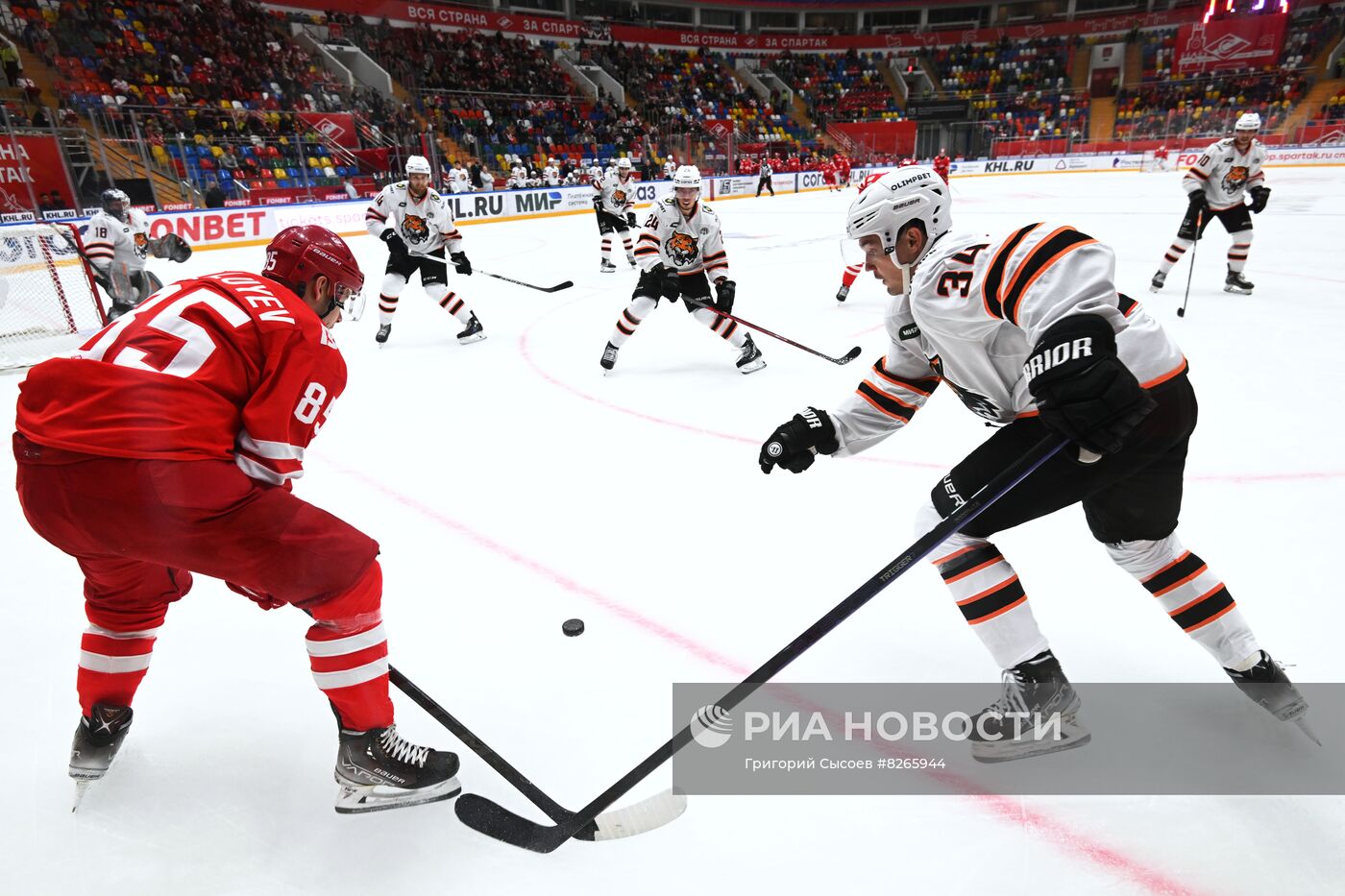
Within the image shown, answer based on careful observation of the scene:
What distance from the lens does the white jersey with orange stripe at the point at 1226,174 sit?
5.84 metres

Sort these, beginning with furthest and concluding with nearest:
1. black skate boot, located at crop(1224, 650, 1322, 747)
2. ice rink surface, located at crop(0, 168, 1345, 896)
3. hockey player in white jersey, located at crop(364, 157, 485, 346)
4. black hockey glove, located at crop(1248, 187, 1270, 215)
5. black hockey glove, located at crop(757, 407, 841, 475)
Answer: black hockey glove, located at crop(1248, 187, 1270, 215) → hockey player in white jersey, located at crop(364, 157, 485, 346) → black hockey glove, located at crop(757, 407, 841, 475) → black skate boot, located at crop(1224, 650, 1322, 747) → ice rink surface, located at crop(0, 168, 1345, 896)

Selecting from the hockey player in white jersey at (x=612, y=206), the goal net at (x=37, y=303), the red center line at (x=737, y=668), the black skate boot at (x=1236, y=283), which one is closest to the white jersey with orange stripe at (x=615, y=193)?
the hockey player in white jersey at (x=612, y=206)

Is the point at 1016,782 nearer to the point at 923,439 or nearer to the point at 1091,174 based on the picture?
the point at 923,439

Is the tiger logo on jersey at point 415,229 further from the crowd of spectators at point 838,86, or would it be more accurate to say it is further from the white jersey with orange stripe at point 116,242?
the crowd of spectators at point 838,86

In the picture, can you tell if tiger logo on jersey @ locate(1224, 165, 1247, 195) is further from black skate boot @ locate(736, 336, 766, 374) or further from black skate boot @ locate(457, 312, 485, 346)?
black skate boot @ locate(457, 312, 485, 346)


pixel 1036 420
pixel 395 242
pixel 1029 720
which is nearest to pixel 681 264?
pixel 395 242

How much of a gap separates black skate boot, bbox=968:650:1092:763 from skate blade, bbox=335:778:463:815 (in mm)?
1219

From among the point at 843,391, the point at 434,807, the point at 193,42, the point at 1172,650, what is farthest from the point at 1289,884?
the point at 193,42

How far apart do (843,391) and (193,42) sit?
18751 mm

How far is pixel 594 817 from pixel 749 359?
358cm

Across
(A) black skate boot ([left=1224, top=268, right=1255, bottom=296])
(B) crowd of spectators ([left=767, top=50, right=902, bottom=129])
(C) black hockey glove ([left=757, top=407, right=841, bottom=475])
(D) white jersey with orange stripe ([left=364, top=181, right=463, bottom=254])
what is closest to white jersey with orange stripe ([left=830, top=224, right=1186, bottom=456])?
(C) black hockey glove ([left=757, top=407, right=841, bottom=475])

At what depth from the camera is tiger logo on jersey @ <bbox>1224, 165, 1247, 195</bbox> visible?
5848 mm

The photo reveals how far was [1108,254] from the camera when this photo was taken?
1.41 meters

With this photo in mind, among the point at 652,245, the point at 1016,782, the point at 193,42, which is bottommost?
the point at 1016,782
